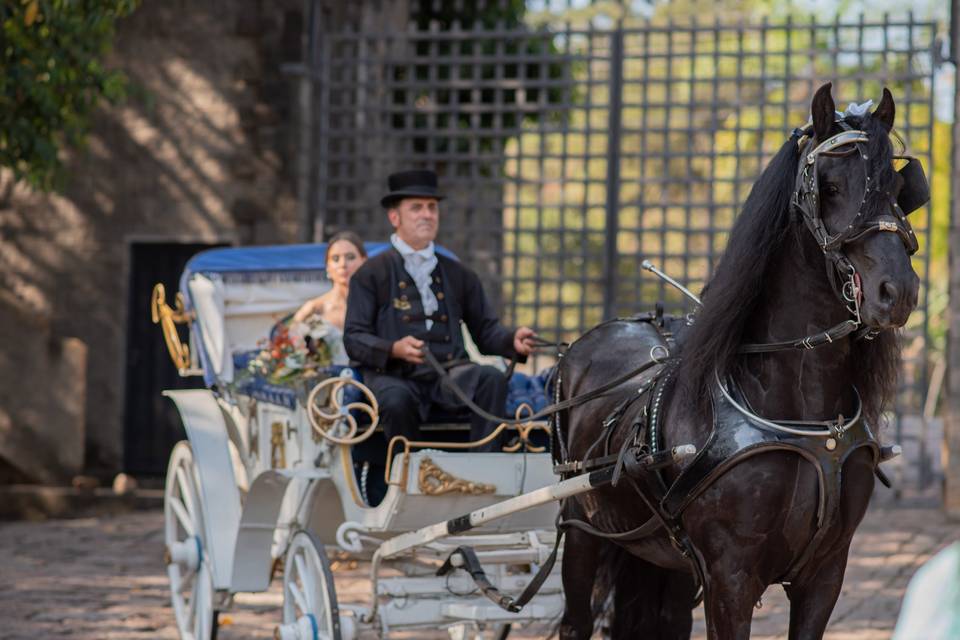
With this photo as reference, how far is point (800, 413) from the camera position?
339cm

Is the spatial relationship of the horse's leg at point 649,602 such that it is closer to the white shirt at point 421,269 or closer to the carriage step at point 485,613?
the carriage step at point 485,613

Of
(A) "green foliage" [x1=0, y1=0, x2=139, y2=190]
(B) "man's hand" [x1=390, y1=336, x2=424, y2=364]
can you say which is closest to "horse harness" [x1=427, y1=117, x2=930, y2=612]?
(B) "man's hand" [x1=390, y1=336, x2=424, y2=364]

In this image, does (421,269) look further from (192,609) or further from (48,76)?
(48,76)

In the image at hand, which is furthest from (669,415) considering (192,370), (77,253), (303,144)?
(77,253)

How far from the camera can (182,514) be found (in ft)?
19.9

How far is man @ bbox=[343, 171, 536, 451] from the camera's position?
4.88m

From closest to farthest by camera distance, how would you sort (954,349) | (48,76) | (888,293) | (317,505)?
(888,293) < (317,505) < (48,76) < (954,349)

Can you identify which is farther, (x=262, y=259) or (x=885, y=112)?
(x=262, y=259)

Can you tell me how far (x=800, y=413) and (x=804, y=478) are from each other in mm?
167

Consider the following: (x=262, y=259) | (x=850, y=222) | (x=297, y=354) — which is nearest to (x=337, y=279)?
(x=262, y=259)

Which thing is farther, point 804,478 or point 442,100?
point 442,100

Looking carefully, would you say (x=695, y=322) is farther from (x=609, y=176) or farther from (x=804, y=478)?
(x=609, y=176)

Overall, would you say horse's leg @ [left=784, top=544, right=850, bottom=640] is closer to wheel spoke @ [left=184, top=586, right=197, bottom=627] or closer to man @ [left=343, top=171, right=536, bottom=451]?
man @ [left=343, top=171, right=536, bottom=451]

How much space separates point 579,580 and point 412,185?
173cm
